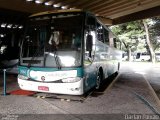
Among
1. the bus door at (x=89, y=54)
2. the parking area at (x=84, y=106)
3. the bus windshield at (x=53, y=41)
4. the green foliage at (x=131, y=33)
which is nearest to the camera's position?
the parking area at (x=84, y=106)

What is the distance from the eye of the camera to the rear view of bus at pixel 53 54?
7.19 metres

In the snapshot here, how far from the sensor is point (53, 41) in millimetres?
7586

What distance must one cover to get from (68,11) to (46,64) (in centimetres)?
197

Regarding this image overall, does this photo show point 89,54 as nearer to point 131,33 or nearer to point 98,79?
point 98,79

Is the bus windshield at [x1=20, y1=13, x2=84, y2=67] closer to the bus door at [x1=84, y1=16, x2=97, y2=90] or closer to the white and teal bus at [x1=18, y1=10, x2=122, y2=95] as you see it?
the white and teal bus at [x1=18, y1=10, x2=122, y2=95]

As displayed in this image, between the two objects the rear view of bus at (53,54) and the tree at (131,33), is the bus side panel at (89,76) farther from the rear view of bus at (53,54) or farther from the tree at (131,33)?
the tree at (131,33)

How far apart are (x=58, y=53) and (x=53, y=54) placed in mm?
181

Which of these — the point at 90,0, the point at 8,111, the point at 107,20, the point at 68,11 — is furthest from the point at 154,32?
the point at 8,111

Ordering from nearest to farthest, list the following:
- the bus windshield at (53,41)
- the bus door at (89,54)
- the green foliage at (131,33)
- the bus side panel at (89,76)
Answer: the bus windshield at (53,41), the bus door at (89,54), the bus side panel at (89,76), the green foliage at (131,33)

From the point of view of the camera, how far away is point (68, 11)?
7789 mm

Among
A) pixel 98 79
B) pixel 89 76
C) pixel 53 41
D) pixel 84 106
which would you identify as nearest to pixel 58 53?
pixel 53 41

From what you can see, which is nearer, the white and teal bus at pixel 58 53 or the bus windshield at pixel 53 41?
the white and teal bus at pixel 58 53

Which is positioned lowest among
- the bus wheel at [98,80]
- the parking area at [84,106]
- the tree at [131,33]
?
the parking area at [84,106]

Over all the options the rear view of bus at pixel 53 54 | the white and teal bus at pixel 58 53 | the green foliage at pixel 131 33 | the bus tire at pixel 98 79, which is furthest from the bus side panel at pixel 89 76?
the green foliage at pixel 131 33
